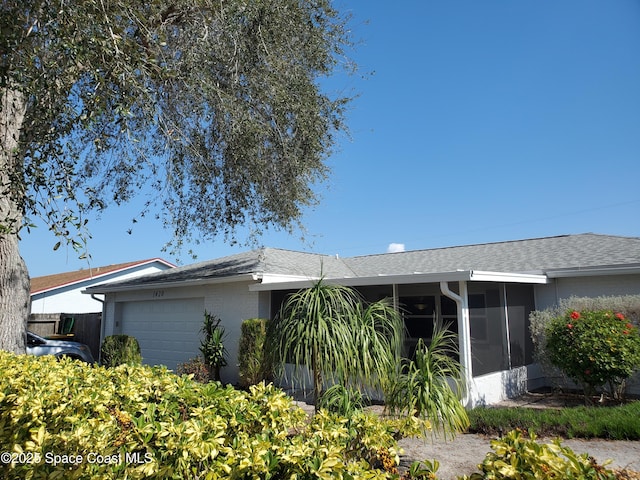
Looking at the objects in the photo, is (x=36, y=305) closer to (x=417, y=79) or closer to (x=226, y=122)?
(x=226, y=122)

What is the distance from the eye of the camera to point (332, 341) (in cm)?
532

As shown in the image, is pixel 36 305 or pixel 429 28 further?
pixel 36 305

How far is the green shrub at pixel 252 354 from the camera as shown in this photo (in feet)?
35.0

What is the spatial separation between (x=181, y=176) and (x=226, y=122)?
209 cm

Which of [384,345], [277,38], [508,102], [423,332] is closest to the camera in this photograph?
[384,345]

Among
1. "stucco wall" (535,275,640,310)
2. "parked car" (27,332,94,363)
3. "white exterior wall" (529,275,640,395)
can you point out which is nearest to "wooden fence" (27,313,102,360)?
"parked car" (27,332,94,363)

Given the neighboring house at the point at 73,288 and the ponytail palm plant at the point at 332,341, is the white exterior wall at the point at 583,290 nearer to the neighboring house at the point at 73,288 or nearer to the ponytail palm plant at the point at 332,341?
the ponytail palm plant at the point at 332,341

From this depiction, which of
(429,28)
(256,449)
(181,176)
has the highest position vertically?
(429,28)

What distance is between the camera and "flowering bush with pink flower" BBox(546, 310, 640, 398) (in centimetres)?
847

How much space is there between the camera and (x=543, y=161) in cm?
1463

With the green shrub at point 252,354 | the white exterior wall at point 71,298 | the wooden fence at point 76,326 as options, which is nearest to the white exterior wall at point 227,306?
the green shrub at point 252,354

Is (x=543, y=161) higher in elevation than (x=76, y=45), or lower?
higher

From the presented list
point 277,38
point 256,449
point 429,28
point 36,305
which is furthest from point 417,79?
point 36,305

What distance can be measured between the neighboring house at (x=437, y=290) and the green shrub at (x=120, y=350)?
4.73ft
